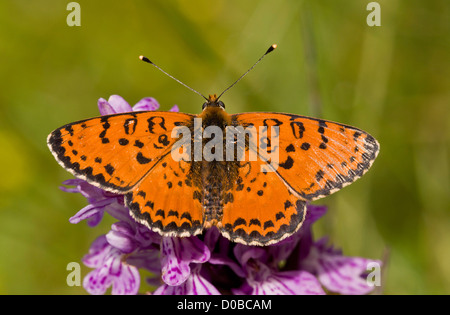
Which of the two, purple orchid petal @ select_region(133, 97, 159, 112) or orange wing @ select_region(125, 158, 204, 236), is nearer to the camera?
orange wing @ select_region(125, 158, 204, 236)

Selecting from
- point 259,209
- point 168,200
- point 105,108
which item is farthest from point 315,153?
point 105,108

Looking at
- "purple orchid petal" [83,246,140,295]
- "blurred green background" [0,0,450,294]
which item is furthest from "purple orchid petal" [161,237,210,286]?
"blurred green background" [0,0,450,294]

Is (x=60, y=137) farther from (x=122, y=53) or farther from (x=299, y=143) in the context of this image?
(x=122, y=53)

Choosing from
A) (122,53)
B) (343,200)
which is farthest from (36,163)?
(343,200)

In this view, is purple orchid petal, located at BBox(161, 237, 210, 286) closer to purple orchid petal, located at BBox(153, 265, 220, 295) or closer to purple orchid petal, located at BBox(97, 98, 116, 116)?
purple orchid petal, located at BBox(153, 265, 220, 295)

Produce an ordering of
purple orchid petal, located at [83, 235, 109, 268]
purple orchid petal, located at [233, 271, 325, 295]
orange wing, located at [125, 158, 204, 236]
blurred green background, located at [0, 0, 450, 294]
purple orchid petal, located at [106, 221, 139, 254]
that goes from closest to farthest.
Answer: orange wing, located at [125, 158, 204, 236], purple orchid petal, located at [106, 221, 139, 254], purple orchid petal, located at [233, 271, 325, 295], purple orchid petal, located at [83, 235, 109, 268], blurred green background, located at [0, 0, 450, 294]

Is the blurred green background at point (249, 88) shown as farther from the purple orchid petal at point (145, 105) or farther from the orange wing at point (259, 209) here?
the orange wing at point (259, 209)

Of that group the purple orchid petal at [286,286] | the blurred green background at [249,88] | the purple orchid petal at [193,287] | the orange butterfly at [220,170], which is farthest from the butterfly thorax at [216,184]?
the blurred green background at [249,88]
